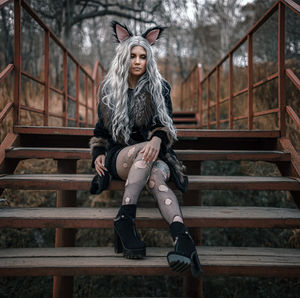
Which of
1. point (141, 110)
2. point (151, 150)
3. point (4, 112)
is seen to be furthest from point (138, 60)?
point (4, 112)

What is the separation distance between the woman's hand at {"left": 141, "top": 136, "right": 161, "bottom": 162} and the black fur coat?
8cm

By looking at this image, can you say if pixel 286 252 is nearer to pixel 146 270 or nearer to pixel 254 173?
pixel 146 270

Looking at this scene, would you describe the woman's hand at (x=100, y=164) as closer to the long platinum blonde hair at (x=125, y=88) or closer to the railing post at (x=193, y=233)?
the long platinum blonde hair at (x=125, y=88)

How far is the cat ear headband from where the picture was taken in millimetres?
1714

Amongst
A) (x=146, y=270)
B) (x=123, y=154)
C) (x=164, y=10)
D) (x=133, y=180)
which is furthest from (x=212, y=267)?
(x=164, y=10)

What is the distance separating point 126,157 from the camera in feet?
5.22

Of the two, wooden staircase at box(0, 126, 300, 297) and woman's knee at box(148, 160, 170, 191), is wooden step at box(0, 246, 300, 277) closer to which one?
wooden staircase at box(0, 126, 300, 297)

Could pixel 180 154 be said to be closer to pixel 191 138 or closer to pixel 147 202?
pixel 191 138

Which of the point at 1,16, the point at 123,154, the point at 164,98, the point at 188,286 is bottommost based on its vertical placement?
the point at 188,286

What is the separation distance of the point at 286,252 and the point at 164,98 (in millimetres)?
1156

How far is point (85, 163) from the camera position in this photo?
4594mm

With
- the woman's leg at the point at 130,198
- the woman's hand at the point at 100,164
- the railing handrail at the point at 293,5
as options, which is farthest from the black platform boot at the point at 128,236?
the railing handrail at the point at 293,5

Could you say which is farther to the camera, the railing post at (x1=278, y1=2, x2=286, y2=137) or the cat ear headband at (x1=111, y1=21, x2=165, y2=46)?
the railing post at (x1=278, y1=2, x2=286, y2=137)

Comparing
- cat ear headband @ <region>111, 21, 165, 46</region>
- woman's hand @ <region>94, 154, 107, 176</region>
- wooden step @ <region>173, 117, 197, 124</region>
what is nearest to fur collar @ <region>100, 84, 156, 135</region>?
woman's hand @ <region>94, 154, 107, 176</region>
